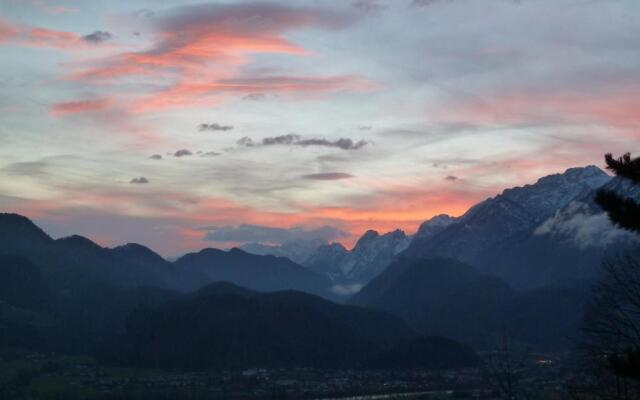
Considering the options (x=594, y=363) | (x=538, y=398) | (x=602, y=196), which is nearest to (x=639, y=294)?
(x=602, y=196)

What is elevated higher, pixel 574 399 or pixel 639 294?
pixel 639 294

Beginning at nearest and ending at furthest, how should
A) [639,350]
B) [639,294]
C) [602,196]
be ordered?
[639,350] → [602,196] → [639,294]

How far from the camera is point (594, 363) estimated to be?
206 ft

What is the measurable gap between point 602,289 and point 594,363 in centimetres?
1215

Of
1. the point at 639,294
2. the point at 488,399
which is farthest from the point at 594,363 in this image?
the point at 488,399

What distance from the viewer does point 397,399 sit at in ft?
649

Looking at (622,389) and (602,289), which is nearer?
(602,289)

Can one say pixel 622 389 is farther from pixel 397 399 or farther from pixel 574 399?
pixel 397 399

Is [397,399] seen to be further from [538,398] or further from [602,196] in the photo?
[602,196]

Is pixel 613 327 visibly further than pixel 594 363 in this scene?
No

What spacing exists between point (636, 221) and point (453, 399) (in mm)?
173317

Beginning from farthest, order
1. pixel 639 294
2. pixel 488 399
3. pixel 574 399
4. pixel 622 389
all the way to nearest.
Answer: pixel 488 399 → pixel 622 389 → pixel 574 399 → pixel 639 294

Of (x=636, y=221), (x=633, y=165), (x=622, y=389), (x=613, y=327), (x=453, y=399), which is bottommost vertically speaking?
(x=453, y=399)

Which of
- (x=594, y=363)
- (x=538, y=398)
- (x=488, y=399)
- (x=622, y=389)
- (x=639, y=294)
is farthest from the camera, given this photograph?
(x=488, y=399)
